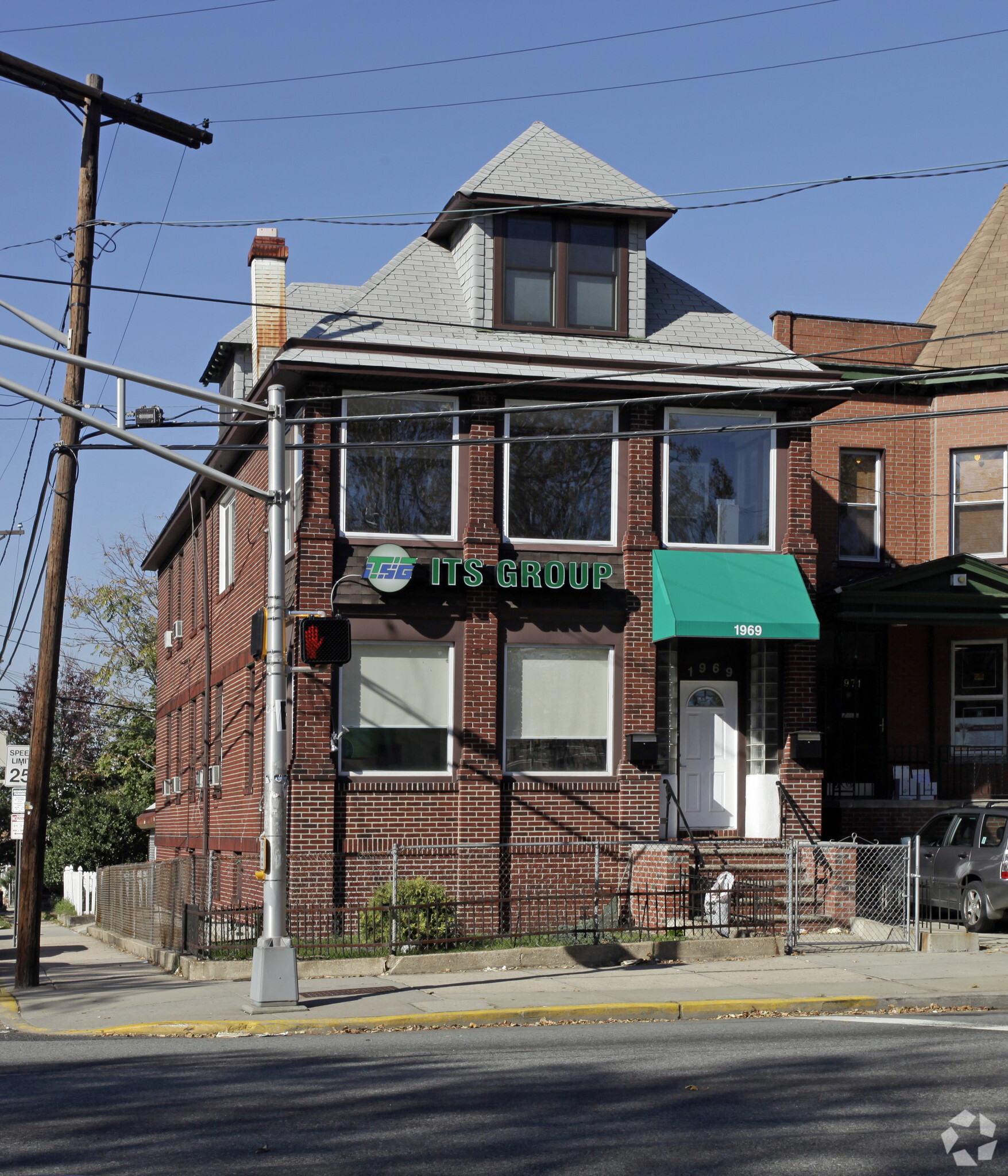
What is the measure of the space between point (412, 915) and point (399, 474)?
6.27m

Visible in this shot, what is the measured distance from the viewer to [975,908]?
19.4 metres

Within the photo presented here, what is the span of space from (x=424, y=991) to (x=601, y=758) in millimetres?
5941

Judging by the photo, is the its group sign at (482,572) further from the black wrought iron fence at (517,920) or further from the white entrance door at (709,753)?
the black wrought iron fence at (517,920)

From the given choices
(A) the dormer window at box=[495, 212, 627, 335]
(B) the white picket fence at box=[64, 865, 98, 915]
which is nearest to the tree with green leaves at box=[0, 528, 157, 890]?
(B) the white picket fence at box=[64, 865, 98, 915]

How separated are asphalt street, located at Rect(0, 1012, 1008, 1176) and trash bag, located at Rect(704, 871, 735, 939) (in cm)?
634

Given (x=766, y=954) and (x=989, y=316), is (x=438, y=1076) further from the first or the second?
(x=989, y=316)

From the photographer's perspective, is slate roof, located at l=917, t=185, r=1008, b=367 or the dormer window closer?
the dormer window

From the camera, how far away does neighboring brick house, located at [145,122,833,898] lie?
19672 mm

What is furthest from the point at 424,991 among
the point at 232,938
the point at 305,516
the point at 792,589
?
the point at 792,589

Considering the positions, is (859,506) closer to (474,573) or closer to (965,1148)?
(474,573)

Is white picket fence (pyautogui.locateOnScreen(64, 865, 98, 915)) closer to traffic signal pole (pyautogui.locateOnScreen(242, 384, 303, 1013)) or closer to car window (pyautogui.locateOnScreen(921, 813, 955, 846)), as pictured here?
car window (pyautogui.locateOnScreen(921, 813, 955, 846))

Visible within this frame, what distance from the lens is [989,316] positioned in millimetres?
26109

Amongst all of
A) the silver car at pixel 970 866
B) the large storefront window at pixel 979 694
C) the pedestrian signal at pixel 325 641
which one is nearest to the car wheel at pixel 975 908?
the silver car at pixel 970 866

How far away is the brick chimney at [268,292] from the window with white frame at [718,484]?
6684 millimetres
